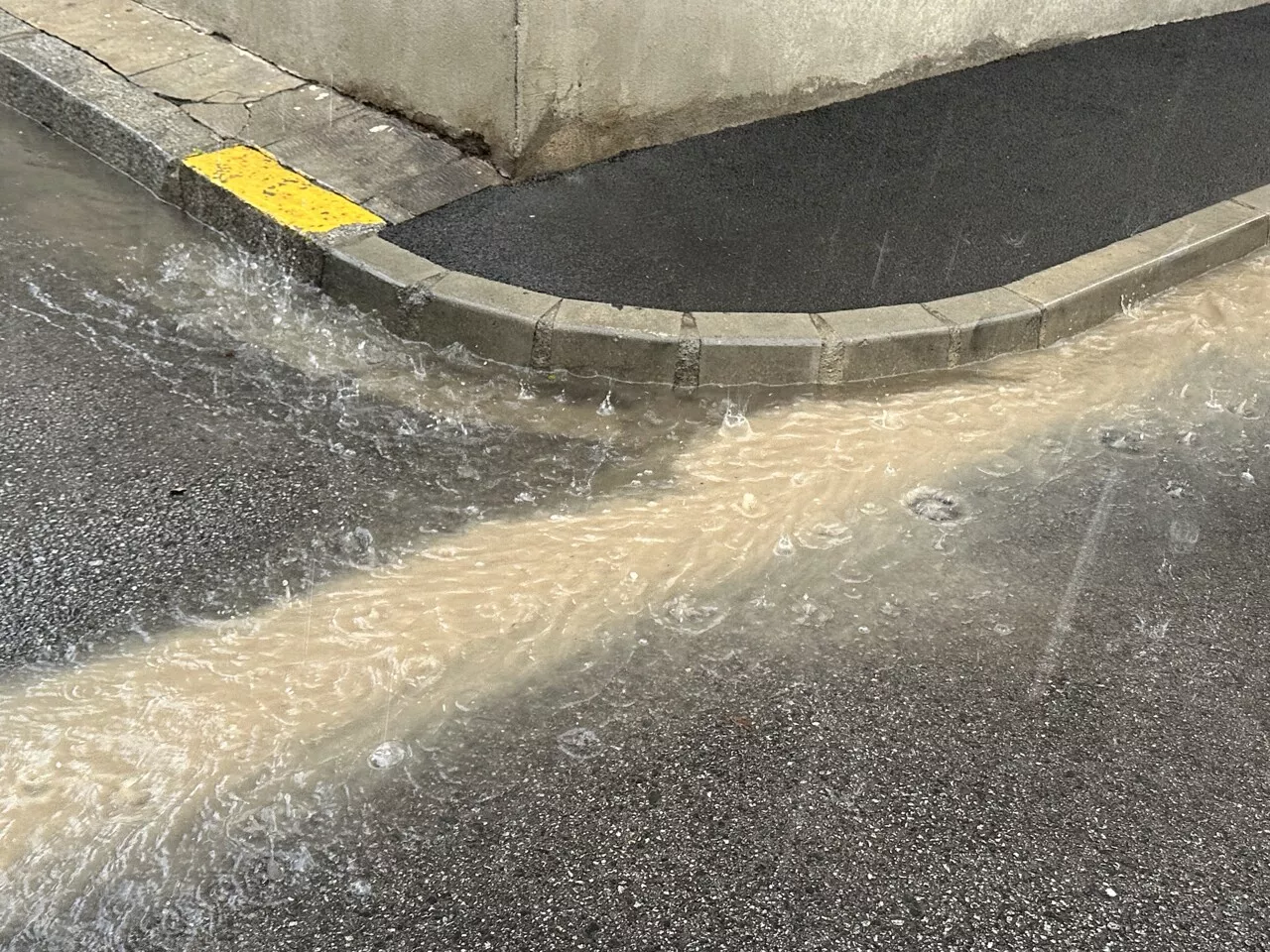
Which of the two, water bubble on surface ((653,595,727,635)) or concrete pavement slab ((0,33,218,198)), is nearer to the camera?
water bubble on surface ((653,595,727,635))

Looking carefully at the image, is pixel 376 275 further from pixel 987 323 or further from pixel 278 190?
pixel 987 323

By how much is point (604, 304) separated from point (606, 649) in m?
1.74

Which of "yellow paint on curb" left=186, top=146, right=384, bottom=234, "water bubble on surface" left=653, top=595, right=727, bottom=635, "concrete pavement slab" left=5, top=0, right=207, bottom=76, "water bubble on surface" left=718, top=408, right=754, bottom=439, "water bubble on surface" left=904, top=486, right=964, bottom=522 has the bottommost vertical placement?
"water bubble on surface" left=653, top=595, right=727, bottom=635

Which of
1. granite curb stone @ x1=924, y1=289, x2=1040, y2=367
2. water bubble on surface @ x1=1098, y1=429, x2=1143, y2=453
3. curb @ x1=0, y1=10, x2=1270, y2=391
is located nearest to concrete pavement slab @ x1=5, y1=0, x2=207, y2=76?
curb @ x1=0, y1=10, x2=1270, y2=391

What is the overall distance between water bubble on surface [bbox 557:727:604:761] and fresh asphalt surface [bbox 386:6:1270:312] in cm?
210

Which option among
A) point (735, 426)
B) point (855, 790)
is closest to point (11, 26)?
point (735, 426)

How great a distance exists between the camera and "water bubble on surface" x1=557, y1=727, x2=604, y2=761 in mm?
2928

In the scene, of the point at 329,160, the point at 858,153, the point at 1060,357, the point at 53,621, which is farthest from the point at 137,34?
the point at 1060,357

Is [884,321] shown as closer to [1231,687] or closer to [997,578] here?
[997,578]

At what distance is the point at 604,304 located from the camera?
457 cm

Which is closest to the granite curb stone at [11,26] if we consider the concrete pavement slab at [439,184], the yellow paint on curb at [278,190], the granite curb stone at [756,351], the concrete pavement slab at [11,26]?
the concrete pavement slab at [11,26]

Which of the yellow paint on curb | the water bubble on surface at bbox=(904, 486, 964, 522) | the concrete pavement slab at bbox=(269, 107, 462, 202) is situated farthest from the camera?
the concrete pavement slab at bbox=(269, 107, 462, 202)

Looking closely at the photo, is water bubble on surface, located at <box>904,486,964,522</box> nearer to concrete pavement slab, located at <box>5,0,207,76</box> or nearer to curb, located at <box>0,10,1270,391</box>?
curb, located at <box>0,10,1270,391</box>

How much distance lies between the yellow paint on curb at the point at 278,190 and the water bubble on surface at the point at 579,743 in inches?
109
